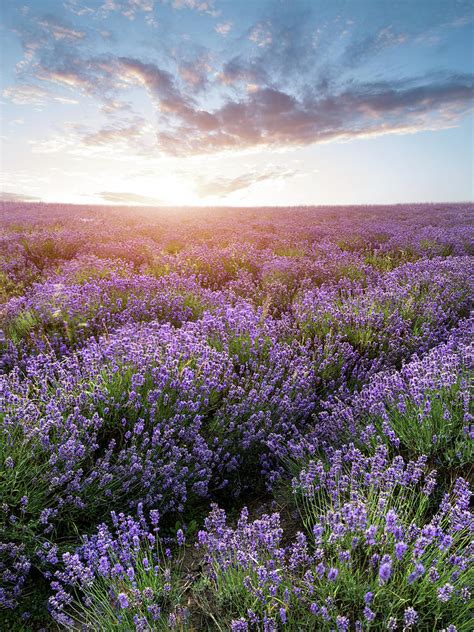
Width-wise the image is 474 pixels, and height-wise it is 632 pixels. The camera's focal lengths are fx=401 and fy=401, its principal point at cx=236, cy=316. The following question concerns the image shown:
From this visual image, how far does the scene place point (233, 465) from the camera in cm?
284

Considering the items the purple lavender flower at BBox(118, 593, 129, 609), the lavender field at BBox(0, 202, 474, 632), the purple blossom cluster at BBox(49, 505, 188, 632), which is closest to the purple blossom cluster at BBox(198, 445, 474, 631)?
the lavender field at BBox(0, 202, 474, 632)

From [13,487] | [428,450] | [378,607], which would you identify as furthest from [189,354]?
[378,607]

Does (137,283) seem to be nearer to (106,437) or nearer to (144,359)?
(144,359)

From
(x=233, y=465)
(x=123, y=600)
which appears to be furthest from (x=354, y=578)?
(x=233, y=465)

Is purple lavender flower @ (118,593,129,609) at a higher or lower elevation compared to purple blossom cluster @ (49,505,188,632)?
higher

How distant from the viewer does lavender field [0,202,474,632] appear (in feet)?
5.66

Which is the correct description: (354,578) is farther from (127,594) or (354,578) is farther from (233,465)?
(233,465)

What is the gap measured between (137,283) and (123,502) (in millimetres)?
3818

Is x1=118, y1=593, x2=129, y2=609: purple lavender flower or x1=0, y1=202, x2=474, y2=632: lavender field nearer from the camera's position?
x1=118, y1=593, x2=129, y2=609: purple lavender flower

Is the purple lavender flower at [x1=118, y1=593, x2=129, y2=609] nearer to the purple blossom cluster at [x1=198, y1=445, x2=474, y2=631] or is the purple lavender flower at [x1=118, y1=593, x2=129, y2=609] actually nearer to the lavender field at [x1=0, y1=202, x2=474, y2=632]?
the lavender field at [x1=0, y1=202, x2=474, y2=632]

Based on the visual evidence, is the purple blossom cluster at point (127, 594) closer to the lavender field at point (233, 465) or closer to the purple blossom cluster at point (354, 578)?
the lavender field at point (233, 465)

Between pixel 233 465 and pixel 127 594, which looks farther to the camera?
pixel 233 465

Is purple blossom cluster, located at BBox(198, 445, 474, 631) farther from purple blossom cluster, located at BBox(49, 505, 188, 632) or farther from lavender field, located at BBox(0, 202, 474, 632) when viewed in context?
purple blossom cluster, located at BBox(49, 505, 188, 632)

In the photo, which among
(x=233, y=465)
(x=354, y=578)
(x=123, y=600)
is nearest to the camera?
(x=123, y=600)
